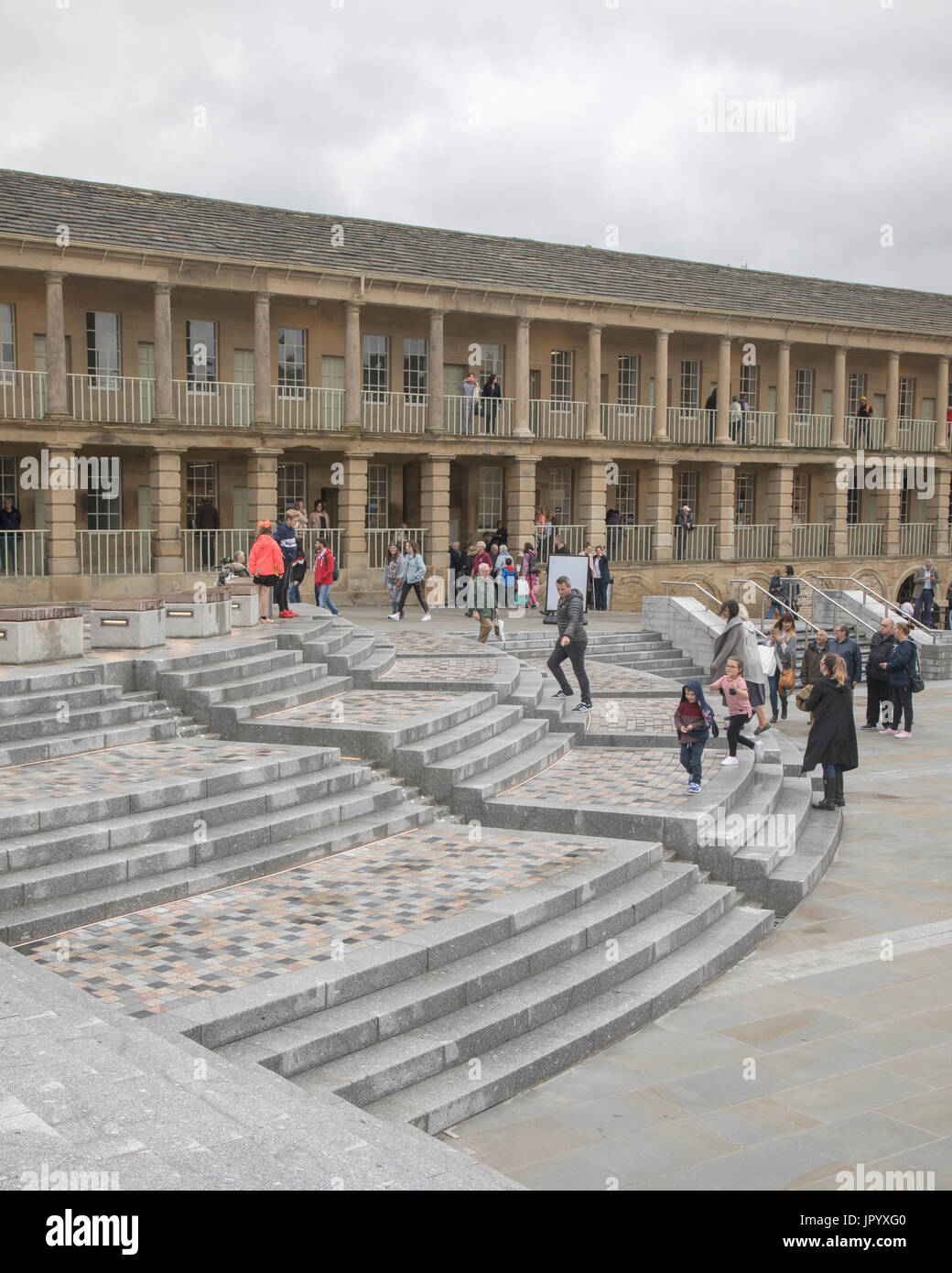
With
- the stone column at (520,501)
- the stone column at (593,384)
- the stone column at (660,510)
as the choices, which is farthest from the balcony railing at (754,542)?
the stone column at (520,501)

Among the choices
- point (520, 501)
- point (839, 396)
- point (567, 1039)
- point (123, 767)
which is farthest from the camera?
point (839, 396)

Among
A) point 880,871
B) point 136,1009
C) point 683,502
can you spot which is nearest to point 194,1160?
point 136,1009

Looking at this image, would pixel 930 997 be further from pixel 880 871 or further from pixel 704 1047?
pixel 880 871

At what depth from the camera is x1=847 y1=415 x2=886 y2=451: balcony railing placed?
37.2 metres

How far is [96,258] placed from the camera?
24.5m

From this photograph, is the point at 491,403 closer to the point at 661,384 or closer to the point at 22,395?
the point at 661,384

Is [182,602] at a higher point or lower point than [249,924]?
higher

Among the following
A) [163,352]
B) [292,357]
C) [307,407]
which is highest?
[292,357]

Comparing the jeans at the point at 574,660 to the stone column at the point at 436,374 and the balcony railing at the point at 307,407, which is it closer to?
the balcony railing at the point at 307,407

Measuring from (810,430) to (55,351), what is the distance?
2267 centimetres

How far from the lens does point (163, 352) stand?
2553cm

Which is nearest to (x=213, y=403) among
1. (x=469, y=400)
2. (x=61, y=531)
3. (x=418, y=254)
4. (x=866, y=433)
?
(x=61, y=531)

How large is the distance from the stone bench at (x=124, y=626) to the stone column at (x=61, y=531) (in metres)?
11.3

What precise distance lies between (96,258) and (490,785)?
18.1 m
